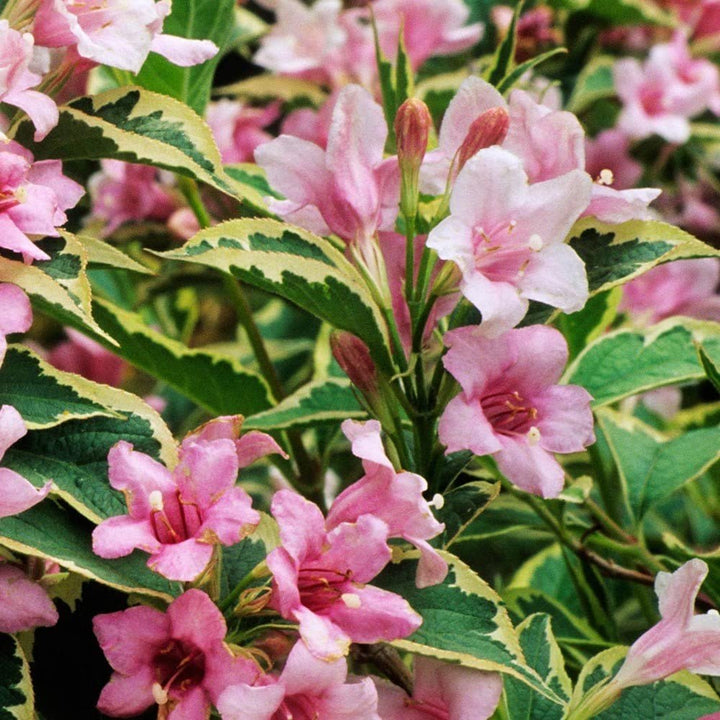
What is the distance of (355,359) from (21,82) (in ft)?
0.77

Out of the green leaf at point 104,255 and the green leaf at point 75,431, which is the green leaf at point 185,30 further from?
the green leaf at point 75,431

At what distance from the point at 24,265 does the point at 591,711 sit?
0.39 meters

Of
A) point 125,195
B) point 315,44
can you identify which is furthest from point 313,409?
point 315,44

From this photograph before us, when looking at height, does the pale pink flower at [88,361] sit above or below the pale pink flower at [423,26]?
below

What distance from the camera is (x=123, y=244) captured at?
126cm

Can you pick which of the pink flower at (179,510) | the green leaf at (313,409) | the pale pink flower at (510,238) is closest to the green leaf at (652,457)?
the green leaf at (313,409)

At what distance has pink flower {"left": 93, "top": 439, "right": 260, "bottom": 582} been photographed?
55 centimetres

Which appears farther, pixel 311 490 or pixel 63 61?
pixel 311 490

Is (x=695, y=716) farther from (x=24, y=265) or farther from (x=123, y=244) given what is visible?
(x=123, y=244)

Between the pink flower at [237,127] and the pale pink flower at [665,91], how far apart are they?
17.1 inches

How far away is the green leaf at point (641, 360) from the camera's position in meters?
0.86

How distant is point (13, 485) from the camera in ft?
1.78

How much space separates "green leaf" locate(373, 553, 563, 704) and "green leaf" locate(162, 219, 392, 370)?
0.13m

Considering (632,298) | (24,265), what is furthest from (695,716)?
(632,298)
